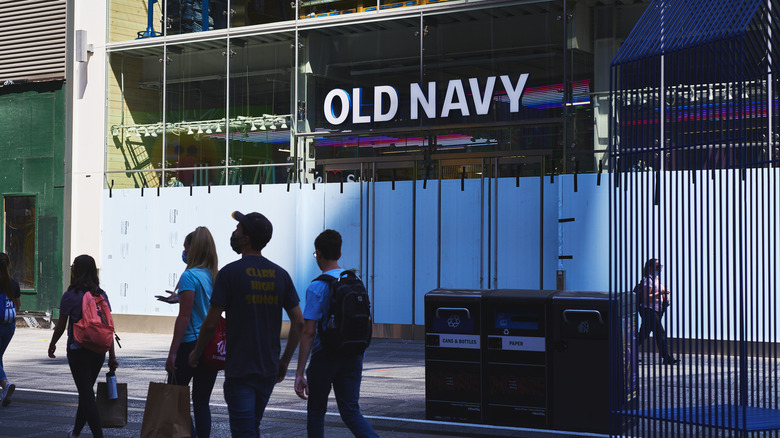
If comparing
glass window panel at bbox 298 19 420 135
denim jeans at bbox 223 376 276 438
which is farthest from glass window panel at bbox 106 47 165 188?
denim jeans at bbox 223 376 276 438

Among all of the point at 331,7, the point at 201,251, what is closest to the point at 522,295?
the point at 201,251

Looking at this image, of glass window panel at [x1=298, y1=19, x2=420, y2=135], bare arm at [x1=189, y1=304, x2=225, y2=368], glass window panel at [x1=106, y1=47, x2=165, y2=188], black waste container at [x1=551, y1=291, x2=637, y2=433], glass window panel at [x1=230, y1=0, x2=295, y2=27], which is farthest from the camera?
glass window panel at [x1=106, y1=47, x2=165, y2=188]

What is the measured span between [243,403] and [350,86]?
44.5 ft

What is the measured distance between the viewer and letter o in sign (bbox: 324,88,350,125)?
18.7 meters

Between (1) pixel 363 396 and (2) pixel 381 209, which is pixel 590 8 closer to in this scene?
(2) pixel 381 209

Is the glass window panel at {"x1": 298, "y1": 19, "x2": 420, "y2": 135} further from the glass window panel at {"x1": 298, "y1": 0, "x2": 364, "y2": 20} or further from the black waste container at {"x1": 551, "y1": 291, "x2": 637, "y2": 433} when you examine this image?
the black waste container at {"x1": 551, "y1": 291, "x2": 637, "y2": 433}

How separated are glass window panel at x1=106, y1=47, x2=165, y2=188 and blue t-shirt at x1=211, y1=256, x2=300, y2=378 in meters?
15.7

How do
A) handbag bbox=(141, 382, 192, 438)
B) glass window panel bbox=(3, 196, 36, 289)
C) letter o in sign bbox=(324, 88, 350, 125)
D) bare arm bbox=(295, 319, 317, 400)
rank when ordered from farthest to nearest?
glass window panel bbox=(3, 196, 36, 289) < letter o in sign bbox=(324, 88, 350, 125) < bare arm bbox=(295, 319, 317, 400) < handbag bbox=(141, 382, 192, 438)

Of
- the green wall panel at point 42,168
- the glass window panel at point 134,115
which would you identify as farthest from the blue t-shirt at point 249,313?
the green wall panel at point 42,168

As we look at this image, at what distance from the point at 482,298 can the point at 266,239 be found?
367cm

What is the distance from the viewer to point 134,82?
842 inches

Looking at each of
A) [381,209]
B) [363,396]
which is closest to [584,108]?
[381,209]

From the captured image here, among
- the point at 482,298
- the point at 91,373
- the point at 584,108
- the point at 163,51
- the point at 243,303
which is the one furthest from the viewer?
the point at 163,51

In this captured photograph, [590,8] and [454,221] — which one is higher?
[590,8]
